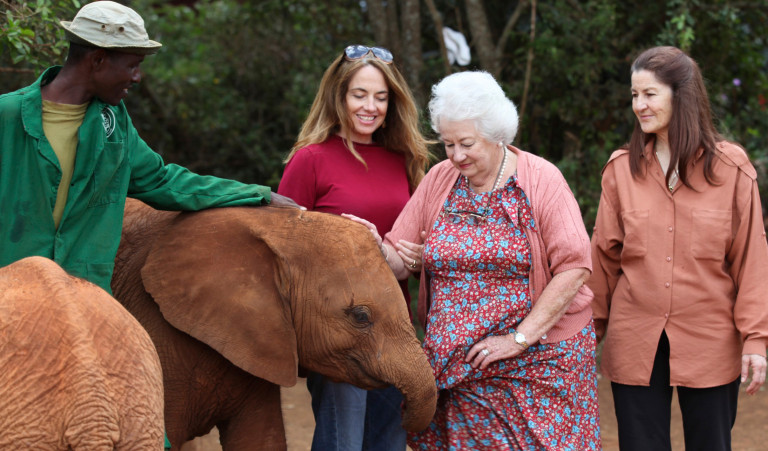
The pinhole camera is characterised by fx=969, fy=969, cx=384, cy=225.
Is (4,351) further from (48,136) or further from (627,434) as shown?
(627,434)

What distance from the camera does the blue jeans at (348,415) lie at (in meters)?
4.21

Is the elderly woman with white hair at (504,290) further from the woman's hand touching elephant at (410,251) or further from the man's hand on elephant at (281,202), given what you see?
the man's hand on elephant at (281,202)

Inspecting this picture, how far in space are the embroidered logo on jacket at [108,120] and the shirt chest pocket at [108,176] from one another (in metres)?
0.05

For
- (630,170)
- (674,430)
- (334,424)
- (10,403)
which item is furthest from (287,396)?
(10,403)

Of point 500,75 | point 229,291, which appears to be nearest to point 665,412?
point 229,291

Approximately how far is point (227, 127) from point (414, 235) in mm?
6452

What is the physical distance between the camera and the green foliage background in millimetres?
8516

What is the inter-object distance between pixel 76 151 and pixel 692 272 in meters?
2.50

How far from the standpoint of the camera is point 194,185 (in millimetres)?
3971

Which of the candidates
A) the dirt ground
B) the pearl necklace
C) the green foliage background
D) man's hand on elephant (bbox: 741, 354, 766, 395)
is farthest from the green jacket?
the green foliage background

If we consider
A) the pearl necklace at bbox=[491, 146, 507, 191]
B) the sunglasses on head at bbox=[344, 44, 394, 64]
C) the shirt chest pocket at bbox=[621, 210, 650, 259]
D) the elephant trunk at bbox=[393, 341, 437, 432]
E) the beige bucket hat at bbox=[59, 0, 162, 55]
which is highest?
the beige bucket hat at bbox=[59, 0, 162, 55]

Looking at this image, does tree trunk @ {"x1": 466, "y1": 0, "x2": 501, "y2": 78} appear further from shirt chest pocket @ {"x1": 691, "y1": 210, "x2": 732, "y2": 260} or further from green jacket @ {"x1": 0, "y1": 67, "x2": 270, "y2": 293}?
green jacket @ {"x1": 0, "y1": 67, "x2": 270, "y2": 293}

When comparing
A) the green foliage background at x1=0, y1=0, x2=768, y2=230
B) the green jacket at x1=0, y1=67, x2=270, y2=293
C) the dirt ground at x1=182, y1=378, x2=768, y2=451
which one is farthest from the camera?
the green foliage background at x1=0, y1=0, x2=768, y2=230

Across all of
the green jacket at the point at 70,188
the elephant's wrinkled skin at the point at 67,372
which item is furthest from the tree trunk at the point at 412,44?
the elephant's wrinkled skin at the point at 67,372
